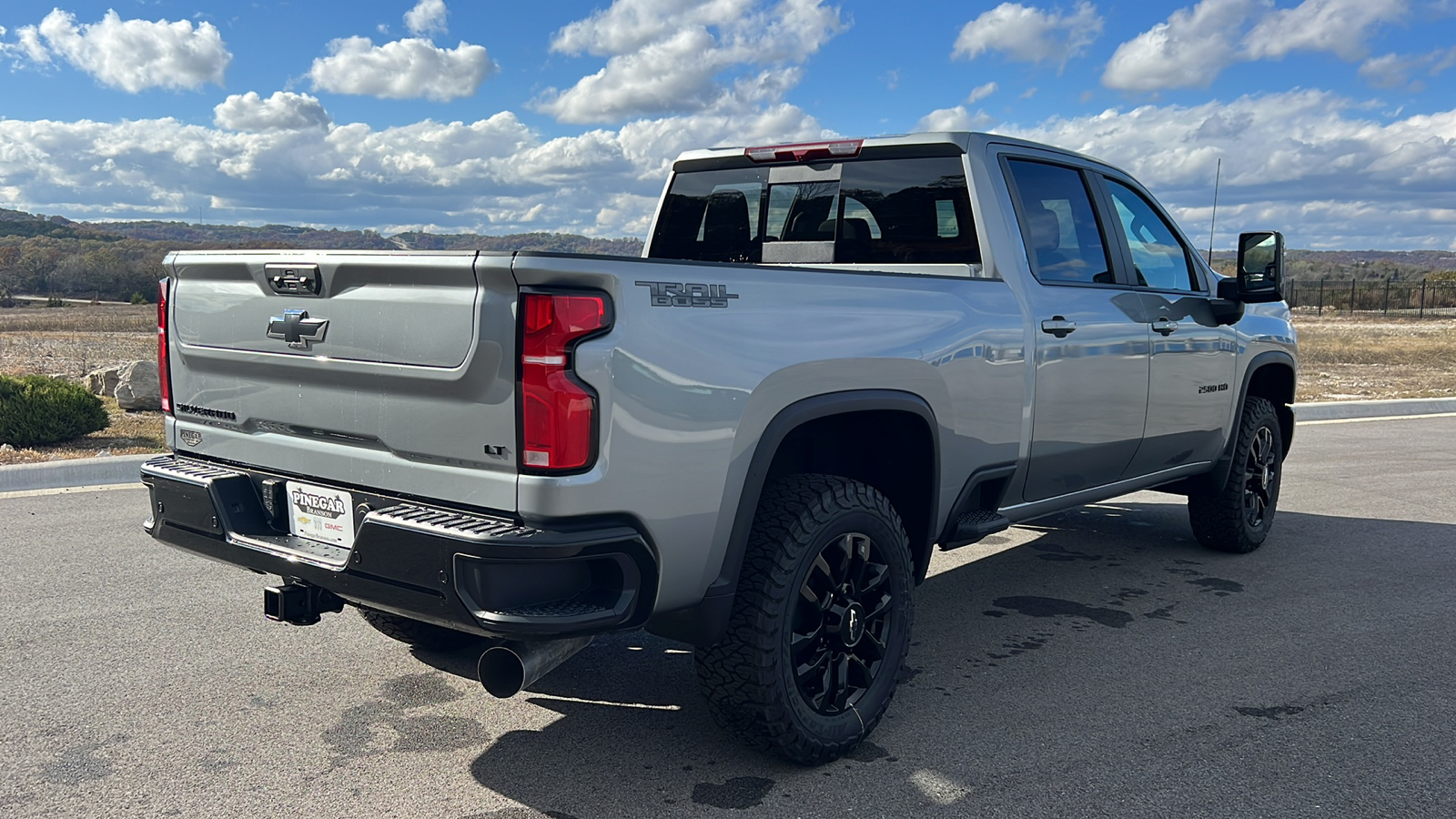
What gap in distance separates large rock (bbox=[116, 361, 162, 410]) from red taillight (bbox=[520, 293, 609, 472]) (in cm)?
1066

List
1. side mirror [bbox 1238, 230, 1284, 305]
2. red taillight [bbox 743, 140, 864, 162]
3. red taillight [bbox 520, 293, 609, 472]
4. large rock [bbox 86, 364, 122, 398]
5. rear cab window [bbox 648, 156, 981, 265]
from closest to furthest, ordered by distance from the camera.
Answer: red taillight [bbox 520, 293, 609, 472] → rear cab window [bbox 648, 156, 981, 265] → red taillight [bbox 743, 140, 864, 162] → side mirror [bbox 1238, 230, 1284, 305] → large rock [bbox 86, 364, 122, 398]

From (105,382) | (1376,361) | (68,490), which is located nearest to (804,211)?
(68,490)

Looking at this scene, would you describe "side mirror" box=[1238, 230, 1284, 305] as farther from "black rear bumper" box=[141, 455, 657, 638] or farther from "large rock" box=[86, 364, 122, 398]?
"large rock" box=[86, 364, 122, 398]

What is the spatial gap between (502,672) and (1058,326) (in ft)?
8.79

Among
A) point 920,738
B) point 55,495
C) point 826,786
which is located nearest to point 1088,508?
point 920,738

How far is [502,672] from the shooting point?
2990mm

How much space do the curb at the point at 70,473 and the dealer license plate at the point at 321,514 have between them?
5061 millimetres

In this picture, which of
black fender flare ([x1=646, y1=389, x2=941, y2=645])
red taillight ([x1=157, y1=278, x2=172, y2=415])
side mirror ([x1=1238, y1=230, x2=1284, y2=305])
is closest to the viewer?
black fender flare ([x1=646, y1=389, x2=941, y2=645])

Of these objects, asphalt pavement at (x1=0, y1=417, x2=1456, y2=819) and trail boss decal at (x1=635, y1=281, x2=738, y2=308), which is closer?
trail boss decal at (x1=635, y1=281, x2=738, y2=308)

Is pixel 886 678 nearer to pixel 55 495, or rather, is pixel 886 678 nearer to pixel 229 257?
pixel 229 257

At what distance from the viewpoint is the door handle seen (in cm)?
448

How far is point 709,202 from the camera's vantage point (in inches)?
213

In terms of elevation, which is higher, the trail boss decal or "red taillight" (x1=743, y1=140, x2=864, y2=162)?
"red taillight" (x1=743, y1=140, x2=864, y2=162)

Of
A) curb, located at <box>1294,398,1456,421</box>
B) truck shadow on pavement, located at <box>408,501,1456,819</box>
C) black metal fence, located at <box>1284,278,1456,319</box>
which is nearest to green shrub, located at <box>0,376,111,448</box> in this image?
truck shadow on pavement, located at <box>408,501,1456,819</box>
